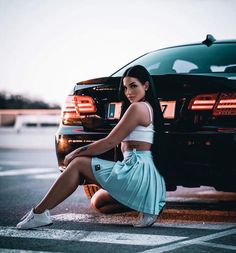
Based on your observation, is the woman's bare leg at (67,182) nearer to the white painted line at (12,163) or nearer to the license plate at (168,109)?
the license plate at (168,109)

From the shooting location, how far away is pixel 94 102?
5.57 meters

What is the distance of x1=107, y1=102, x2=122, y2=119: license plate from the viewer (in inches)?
215

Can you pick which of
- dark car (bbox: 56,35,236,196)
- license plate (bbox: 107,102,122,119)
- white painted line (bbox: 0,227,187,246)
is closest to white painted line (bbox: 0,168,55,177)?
dark car (bbox: 56,35,236,196)

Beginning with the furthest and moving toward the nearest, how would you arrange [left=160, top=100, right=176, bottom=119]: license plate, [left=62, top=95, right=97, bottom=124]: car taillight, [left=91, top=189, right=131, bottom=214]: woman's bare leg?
[left=62, top=95, right=97, bottom=124]: car taillight
[left=91, top=189, right=131, bottom=214]: woman's bare leg
[left=160, top=100, right=176, bottom=119]: license plate

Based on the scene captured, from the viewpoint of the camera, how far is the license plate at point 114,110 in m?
5.46

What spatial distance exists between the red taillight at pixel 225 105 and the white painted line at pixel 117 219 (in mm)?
913

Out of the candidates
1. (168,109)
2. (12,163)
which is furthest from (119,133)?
(12,163)

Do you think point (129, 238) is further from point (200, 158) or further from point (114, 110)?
point (114, 110)

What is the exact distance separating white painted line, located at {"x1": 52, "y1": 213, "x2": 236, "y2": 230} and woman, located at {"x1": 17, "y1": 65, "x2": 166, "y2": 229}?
271mm

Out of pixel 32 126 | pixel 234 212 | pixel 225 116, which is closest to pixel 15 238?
pixel 225 116

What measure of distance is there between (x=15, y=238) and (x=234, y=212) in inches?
93.2

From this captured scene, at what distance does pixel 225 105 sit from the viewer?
5.03 m

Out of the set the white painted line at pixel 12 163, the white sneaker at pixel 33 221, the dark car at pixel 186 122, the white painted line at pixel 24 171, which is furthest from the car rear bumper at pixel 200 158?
the white painted line at pixel 12 163

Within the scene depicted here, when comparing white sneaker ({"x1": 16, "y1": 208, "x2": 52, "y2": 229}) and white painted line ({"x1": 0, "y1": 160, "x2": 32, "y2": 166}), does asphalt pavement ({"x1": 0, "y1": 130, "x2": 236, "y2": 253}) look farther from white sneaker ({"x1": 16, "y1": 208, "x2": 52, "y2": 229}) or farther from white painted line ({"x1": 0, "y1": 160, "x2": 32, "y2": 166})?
white painted line ({"x1": 0, "y1": 160, "x2": 32, "y2": 166})
